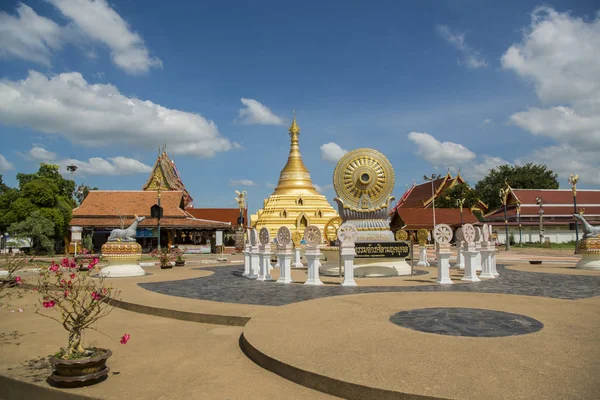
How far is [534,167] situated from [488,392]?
7209cm

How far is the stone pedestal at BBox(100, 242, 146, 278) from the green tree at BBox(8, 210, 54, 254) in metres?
21.3

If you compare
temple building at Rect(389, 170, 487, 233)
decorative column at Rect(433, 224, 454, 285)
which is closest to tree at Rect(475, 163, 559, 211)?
temple building at Rect(389, 170, 487, 233)

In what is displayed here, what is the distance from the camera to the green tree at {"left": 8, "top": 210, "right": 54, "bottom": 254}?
33800mm

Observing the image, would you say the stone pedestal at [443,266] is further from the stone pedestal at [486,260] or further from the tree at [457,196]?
the tree at [457,196]

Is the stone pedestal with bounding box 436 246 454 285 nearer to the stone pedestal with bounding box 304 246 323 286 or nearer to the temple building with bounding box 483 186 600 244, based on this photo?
the stone pedestal with bounding box 304 246 323 286

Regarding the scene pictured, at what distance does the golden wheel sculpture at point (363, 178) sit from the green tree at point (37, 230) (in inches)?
1079

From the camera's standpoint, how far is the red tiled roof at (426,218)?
49.8 meters

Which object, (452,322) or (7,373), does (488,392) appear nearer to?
(452,322)

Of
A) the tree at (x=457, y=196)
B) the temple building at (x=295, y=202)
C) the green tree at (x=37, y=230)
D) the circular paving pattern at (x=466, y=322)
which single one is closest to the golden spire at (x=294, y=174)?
the temple building at (x=295, y=202)

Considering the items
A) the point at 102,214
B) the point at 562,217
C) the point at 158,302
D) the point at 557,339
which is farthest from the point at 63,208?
the point at 562,217

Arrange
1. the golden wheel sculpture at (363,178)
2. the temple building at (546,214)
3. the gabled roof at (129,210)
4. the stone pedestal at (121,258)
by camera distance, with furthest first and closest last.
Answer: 1. the temple building at (546,214)
2. the gabled roof at (129,210)
3. the golden wheel sculpture at (363,178)
4. the stone pedestal at (121,258)

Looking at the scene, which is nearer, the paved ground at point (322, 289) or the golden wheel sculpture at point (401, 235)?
the paved ground at point (322, 289)

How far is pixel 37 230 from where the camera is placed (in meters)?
34.0

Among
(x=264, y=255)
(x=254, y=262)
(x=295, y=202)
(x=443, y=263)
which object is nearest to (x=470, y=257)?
(x=443, y=263)
